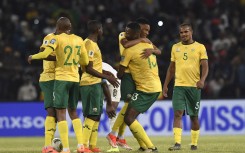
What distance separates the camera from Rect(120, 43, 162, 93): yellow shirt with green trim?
14.0 m

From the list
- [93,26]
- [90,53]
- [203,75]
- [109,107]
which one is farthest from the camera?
[203,75]

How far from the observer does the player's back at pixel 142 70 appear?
552 inches

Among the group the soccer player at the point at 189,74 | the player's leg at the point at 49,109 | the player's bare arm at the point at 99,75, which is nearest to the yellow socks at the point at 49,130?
the player's leg at the point at 49,109

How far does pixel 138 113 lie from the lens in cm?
1397

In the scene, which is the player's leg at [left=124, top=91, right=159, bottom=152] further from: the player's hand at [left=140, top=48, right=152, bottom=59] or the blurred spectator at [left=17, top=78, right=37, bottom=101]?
the blurred spectator at [left=17, top=78, right=37, bottom=101]

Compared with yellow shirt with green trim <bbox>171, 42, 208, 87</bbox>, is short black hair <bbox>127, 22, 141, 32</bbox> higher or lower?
higher

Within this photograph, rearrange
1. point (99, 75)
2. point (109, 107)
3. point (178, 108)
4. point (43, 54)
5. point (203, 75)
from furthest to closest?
point (178, 108)
point (203, 75)
point (109, 107)
point (99, 75)
point (43, 54)

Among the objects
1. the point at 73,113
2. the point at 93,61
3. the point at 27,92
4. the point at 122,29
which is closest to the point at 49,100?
the point at 73,113

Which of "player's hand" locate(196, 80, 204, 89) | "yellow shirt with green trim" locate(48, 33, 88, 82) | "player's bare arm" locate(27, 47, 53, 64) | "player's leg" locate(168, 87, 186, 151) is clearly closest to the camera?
"player's bare arm" locate(27, 47, 53, 64)

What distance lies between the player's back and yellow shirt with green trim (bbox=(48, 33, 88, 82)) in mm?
1063

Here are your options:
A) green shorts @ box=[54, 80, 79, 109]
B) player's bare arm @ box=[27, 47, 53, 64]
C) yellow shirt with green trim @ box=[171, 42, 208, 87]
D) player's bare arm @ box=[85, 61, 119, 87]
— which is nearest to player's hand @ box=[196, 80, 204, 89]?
yellow shirt with green trim @ box=[171, 42, 208, 87]

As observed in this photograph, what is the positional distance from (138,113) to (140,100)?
24cm

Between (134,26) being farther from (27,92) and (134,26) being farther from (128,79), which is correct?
(27,92)

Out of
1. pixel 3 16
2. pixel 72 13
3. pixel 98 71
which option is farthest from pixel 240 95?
pixel 98 71
